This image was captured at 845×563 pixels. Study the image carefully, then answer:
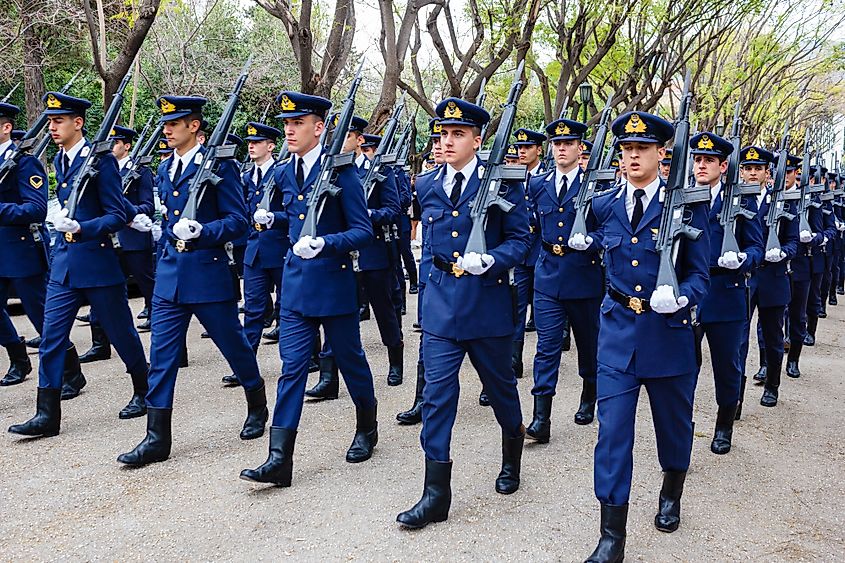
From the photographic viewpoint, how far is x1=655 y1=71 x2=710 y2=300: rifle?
11.7 feet

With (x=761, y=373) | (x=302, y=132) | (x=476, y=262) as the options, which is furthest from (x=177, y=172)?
(x=761, y=373)

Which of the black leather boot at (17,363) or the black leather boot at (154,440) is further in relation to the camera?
the black leather boot at (17,363)

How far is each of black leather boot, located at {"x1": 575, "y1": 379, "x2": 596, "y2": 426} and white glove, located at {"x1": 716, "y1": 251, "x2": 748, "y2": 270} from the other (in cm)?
130

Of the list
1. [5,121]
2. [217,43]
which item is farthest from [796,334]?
[217,43]

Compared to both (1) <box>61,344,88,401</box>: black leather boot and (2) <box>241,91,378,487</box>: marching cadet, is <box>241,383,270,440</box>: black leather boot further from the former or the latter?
(1) <box>61,344,88,401</box>: black leather boot

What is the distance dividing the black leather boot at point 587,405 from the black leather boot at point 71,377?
4.03 meters

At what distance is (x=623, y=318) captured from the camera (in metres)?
3.79

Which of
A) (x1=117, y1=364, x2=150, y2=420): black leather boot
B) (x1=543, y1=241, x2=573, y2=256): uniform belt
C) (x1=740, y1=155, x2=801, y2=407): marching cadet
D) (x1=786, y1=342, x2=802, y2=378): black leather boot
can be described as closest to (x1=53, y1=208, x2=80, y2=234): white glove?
(x1=117, y1=364, x2=150, y2=420): black leather boot

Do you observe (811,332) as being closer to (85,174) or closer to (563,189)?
(563,189)

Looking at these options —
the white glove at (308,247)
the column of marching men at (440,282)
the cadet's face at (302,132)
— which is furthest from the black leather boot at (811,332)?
the white glove at (308,247)

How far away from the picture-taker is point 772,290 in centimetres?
630

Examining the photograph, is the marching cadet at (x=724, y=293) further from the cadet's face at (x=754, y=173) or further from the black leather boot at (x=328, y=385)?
the black leather boot at (x=328, y=385)

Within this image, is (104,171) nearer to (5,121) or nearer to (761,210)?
(5,121)

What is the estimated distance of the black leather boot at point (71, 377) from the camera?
6.24 m
